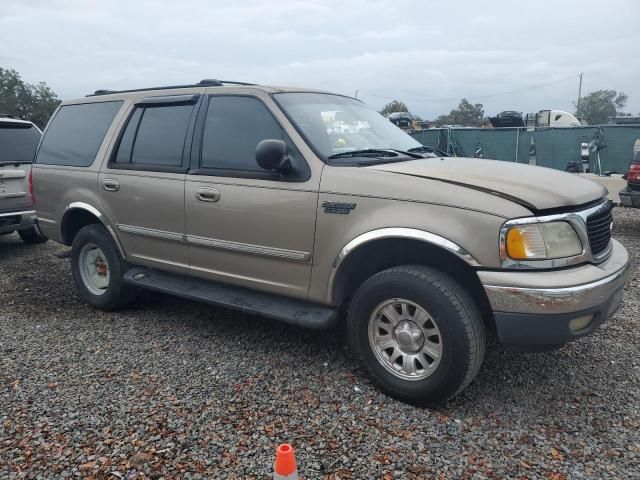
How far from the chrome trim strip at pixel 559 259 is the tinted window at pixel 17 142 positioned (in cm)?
660

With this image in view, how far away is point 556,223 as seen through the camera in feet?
9.27

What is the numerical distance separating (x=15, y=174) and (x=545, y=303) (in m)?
6.53

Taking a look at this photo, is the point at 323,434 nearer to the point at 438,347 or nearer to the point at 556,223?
the point at 438,347

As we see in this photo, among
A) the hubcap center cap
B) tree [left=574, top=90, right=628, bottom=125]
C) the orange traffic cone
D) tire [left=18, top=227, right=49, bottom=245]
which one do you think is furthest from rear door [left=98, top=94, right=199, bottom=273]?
tree [left=574, top=90, right=628, bottom=125]

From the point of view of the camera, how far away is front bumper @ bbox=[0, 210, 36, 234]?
6559 millimetres

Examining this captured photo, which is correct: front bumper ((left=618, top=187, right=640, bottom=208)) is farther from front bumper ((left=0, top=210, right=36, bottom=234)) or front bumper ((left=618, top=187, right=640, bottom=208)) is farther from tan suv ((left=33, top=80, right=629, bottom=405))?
front bumper ((left=0, top=210, right=36, bottom=234))

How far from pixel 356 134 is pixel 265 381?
1882 mm

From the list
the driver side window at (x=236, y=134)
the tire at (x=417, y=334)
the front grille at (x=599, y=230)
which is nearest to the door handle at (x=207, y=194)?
the driver side window at (x=236, y=134)

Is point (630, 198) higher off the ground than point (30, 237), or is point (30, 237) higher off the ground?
point (630, 198)

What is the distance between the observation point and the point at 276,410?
3.09 metres

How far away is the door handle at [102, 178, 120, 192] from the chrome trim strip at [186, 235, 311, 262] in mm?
935

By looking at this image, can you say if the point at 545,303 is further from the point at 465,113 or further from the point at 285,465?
the point at 465,113

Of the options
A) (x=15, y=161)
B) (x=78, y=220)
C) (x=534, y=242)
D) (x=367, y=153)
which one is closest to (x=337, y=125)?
(x=367, y=153)

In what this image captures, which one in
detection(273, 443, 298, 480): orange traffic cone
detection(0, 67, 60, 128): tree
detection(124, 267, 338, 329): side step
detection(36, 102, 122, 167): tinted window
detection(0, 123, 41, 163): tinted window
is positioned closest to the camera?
detection(273, 443, 298, 480): orange traffic cone
